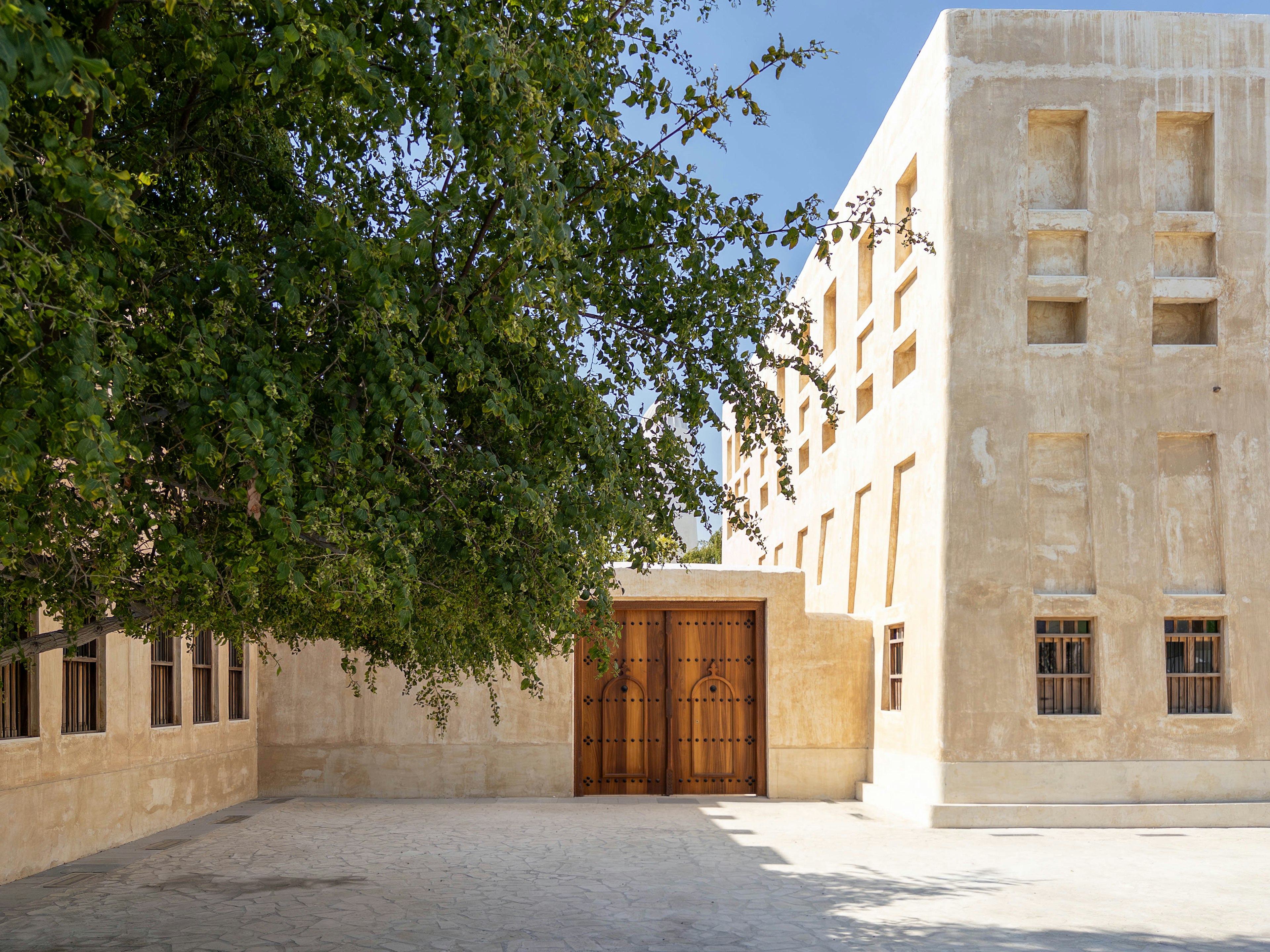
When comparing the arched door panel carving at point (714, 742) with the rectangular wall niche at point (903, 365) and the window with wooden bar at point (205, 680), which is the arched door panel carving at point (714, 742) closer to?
the rectangular wall niche at point (903, 365)

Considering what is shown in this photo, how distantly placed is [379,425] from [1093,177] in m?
11.4

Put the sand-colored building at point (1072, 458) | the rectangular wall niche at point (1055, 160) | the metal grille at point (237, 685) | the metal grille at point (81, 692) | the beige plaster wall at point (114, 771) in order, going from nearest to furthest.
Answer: the beige plaster wall at point (114, 771)
the metal grille at point (81, 692)
the sand-colored building at point (1072, 458)
the rectangular wall niche at point (1055, 160)
the metal grille at point (237, 685)

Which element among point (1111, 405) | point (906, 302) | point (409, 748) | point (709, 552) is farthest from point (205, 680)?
point (709, 552)

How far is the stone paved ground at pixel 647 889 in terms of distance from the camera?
7539mm

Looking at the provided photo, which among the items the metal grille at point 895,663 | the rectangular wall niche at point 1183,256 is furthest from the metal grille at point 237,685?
the rectangular wall niche at point 1183,256

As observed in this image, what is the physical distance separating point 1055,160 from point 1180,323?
2.48 metres

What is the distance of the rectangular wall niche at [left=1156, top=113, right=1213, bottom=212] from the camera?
14.5 metres

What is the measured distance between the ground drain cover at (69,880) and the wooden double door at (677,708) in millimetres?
7296

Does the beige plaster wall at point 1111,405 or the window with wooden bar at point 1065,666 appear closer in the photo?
the beige plaster wall at point 1111,405

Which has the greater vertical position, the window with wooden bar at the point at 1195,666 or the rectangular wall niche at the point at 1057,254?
the rectangular wall niche at the point at 1057,254

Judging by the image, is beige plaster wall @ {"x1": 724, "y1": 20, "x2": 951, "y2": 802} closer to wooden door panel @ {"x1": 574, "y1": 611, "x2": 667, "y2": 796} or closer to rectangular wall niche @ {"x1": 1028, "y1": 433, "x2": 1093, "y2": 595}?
rectangular wall niche @ {"x1": 1028, "y1": 433, "x2": 1093, "y2": 595}

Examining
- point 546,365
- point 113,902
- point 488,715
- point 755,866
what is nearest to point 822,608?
point 488,715

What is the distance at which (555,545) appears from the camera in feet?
18.6

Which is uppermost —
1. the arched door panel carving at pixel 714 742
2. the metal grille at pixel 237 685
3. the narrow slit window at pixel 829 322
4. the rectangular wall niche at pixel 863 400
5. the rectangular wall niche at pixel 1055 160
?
the rectangular wall niche at pixel 1055 160
